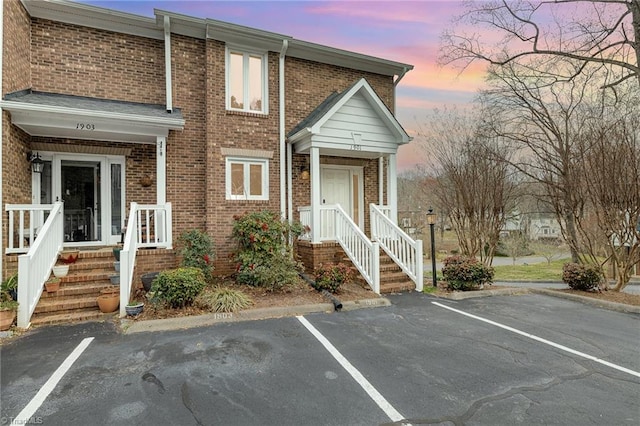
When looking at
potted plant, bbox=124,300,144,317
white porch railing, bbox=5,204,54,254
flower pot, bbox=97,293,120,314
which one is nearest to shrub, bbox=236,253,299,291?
potted plant, bbox=124,300,144,317

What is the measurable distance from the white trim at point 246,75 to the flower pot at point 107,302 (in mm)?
5612

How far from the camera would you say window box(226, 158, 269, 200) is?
366 inches

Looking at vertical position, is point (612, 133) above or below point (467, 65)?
→ below

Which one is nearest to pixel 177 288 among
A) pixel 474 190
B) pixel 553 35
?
pixel 474 190

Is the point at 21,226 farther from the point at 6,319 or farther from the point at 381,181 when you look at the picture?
the point at 381,181

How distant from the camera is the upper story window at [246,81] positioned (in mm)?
9414

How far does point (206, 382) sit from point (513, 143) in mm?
16160

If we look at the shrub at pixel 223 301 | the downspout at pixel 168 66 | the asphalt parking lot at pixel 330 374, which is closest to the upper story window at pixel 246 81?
the downspout at pixel 168 66

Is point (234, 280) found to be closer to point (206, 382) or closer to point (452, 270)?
point (206, 382)

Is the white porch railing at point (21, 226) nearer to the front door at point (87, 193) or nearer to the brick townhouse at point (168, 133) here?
the brick townhouse at point (168, 133)

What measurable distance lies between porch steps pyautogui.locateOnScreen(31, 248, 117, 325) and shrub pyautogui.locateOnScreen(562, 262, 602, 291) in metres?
11.3

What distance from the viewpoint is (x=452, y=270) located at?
856 cm

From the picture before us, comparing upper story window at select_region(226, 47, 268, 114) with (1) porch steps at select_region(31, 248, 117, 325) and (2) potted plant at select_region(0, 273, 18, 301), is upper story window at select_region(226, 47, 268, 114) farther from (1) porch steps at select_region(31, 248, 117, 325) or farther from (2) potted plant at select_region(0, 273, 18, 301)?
(2) potted plant at select_region(0, 273, 18, 301)

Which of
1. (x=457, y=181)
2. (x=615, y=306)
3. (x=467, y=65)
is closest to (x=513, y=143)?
(x=467, y=65)
